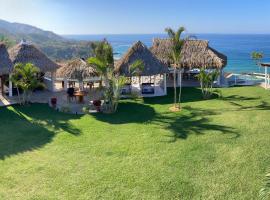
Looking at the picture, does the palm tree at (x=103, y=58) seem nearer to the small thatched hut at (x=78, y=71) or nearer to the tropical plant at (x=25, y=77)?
the small thatched hut at (x=78, y=71)

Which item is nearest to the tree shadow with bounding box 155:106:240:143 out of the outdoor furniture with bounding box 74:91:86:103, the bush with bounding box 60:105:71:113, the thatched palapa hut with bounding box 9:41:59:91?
the bush with bounding box 60:105:71:113

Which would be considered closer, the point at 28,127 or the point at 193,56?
the point at 28,127

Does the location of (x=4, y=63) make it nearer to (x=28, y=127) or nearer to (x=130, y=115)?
(x=28, y=127)

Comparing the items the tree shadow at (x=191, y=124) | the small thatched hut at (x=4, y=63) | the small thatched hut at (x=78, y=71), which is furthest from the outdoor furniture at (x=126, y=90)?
the small thatched hut at (x=4, y=63)

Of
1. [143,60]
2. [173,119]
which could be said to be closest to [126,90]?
[143,60]

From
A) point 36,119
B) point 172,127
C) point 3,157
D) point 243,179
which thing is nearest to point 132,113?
point 172,127

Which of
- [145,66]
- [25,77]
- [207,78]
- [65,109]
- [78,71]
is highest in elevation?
[145,66]
